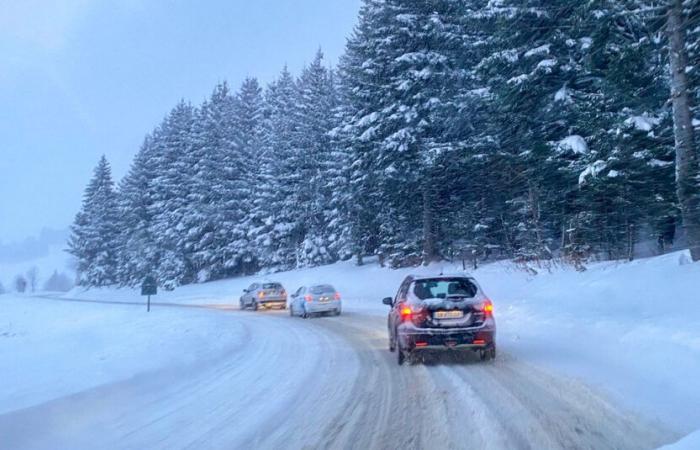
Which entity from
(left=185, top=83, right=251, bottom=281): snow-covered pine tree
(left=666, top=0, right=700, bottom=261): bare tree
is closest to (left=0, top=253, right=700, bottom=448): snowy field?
(left=666, top=0, right=700, bottom=261): bare tree

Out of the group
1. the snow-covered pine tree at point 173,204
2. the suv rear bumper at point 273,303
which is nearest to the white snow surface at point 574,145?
the suv rear bumper at point 273,303

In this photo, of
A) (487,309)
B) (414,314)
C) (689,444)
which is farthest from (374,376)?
(689,444)

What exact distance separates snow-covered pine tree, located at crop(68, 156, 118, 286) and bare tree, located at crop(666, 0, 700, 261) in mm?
66729

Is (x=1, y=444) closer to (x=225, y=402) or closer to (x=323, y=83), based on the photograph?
(x=225, y=402)

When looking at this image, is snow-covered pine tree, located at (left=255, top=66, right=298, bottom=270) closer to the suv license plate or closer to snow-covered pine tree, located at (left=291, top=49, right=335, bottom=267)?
snow-covered pine tree, located at (left=291, top=49, right=335, bottom=267)

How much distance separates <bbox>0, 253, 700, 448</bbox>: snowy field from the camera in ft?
20.3

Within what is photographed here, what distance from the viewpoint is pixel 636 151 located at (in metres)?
18.4

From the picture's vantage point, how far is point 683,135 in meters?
14.4

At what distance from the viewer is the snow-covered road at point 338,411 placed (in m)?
5.76

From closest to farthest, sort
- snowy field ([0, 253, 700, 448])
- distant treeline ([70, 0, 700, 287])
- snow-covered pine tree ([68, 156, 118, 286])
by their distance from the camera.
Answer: snowy field ([0, 253, 700, 448])
distant treeline ([70, 0, 700, 287])
snow-covered pine tree ([68, 156, 118, 286])

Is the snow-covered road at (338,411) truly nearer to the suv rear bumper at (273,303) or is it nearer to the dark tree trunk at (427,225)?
the dark tree trunk at (427,225)

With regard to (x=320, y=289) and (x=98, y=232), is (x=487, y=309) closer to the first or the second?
(x=320, y=289)

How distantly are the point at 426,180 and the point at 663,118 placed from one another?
1317 cm

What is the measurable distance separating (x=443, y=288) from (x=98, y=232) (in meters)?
70.2
